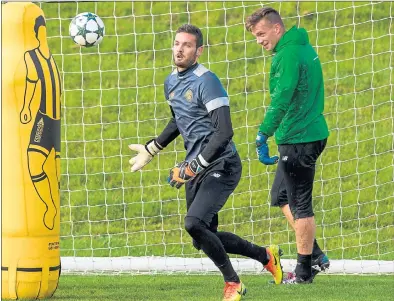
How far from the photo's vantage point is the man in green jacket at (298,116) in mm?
7883

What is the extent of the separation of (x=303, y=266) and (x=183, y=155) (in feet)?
14.6

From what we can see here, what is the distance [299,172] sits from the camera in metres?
7.98

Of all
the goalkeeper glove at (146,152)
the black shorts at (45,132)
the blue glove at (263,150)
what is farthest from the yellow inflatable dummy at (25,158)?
the blue glove at (263,150)

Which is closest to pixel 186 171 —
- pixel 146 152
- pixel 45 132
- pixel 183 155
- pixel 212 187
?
pixel 212 187

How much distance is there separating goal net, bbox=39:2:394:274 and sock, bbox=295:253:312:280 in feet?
2.82

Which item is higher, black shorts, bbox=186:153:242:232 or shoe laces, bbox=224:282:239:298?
black shorts, bbox=186:153:242:232

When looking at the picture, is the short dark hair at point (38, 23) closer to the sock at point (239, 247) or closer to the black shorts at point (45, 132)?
the black shorts at point (45, 132)

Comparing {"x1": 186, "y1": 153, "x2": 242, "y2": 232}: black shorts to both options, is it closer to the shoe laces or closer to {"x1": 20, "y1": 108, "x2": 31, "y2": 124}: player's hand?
the shoe laces

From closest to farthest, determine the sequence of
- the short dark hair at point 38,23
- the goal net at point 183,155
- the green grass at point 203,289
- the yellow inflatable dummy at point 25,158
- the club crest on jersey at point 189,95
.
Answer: the yellow inflatable dummy at point 25,158 < the short dark hair at point 38,23 < the club crest on jersey at point 189,95 < the green grass at point 203,289 < the goal net at point 183,155

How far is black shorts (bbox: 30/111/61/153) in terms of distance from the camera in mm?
6910

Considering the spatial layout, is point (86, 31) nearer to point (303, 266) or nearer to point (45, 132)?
point (45, 132)

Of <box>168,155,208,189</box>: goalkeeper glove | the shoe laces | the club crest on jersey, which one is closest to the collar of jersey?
the club crest on jersey

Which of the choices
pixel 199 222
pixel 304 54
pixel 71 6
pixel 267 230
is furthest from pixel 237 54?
pixel 199 222

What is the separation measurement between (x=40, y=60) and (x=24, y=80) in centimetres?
19
